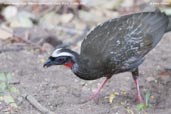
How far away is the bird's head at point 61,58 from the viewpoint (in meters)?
5.39

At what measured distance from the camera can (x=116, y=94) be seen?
6031 mm

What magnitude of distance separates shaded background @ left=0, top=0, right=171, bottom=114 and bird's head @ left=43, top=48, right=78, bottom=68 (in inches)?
18.6

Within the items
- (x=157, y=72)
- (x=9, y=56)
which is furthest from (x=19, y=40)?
(x=157, y=72)

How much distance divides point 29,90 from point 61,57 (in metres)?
0.76

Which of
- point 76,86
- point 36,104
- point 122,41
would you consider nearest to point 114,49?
point 122,41

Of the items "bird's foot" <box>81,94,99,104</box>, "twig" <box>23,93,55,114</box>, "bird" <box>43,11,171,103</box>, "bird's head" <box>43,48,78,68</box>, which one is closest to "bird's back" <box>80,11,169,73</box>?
"bird" <box>43,11,171,103</box>

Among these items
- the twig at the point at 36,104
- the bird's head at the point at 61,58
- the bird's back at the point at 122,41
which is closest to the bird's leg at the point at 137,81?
the bird's back at the point at 122,41

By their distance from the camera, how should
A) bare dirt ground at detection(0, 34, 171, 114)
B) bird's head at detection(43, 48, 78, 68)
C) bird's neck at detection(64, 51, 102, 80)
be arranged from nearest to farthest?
bird's head at detection(43, 48, 78, 68) → bird's neck at detection(64, 51, 102, 80) → bare dirt ground at detection(0, 34, 171, 114)

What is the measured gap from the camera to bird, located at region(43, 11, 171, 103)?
18.1ft

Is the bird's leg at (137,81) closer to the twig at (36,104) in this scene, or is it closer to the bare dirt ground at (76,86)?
the bare dirt ground at (76,86)

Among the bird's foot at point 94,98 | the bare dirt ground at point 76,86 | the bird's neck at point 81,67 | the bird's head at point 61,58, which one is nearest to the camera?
the bird's head at point 61,58

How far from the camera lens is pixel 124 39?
5695 millimetres

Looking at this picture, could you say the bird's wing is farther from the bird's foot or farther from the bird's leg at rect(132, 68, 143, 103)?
the bird's foot

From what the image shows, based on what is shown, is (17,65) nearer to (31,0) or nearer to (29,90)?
(29,90)
